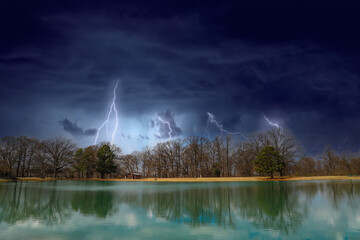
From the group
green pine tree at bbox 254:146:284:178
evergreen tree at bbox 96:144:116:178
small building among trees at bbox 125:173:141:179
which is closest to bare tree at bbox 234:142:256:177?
green pine tree at bbox 254:146:284:178

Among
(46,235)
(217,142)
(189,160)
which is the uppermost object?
(217,142)

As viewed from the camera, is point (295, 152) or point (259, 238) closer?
point (259, 238)

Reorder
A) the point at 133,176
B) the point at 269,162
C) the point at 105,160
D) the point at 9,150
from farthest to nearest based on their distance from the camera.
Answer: the point at 133,176 < the point at 105,160 < the point at 9,150 < the point at 269,162

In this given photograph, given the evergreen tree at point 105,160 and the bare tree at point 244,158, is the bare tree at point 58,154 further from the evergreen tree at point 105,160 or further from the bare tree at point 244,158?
the bare tree at point 244,158

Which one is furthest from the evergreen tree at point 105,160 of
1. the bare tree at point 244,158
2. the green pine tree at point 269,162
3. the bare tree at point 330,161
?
the bare tree at point 330,161

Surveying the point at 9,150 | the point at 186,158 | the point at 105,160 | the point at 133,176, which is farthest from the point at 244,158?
the point at 9,150

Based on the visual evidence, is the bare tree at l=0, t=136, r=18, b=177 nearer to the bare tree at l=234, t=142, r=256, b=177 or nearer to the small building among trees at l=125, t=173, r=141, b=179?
the small building among trees at l=125, t=173, r=141, b=179

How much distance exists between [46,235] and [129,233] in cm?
319

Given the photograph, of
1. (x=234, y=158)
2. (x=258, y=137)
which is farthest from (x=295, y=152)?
(x=234, y=158)

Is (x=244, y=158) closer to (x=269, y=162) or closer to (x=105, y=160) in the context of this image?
(x=269, y=162)

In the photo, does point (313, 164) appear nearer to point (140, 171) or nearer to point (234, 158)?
point (234, 158)

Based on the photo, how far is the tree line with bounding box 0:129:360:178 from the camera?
72.1 meters

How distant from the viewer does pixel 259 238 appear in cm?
904

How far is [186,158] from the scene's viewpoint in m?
84.9
